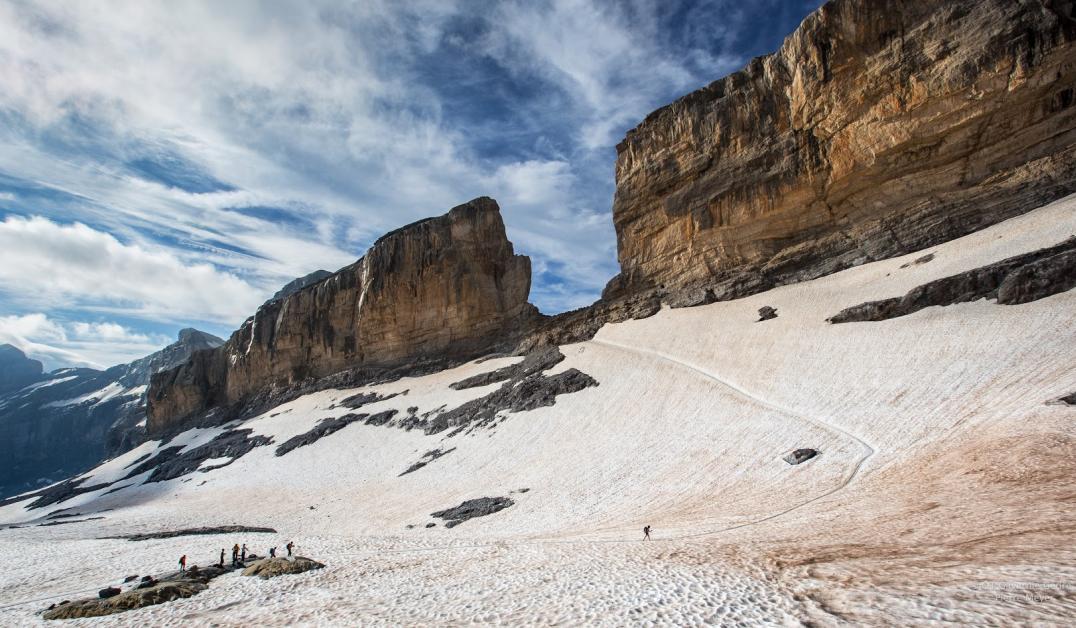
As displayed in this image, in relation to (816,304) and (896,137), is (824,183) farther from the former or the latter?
(816,304)

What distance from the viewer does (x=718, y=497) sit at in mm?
18469

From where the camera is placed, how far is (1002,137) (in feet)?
106

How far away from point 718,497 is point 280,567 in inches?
575

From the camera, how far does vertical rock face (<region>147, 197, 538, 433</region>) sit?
60.2 metres

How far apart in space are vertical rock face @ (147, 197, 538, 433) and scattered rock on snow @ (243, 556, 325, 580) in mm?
41976

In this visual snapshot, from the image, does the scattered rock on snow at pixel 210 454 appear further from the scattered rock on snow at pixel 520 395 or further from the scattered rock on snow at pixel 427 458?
the scattered rock on snow at pixel 427 458

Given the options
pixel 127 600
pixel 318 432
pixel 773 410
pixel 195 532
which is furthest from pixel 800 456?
pixel 318 432

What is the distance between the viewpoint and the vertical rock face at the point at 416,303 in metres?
60.2

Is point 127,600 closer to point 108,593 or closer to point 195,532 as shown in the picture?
point 108,593

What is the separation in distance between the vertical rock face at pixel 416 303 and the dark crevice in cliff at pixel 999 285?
3580 cm

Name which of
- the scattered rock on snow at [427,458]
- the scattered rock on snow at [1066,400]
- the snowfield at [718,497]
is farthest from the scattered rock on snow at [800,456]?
the scattered rock on snow at [427,458]

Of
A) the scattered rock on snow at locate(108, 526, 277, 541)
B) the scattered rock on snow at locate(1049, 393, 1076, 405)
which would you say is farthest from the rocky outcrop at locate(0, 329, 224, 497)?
the scattered rock on snow at locate(1049, 393, 1076, 405)

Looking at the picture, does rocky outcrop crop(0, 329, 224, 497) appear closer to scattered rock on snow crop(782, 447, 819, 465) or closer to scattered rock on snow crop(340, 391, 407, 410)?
scattered rock on snow crop(340, 391, 407, 410)

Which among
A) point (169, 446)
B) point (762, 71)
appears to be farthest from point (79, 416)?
point (762, 71)
